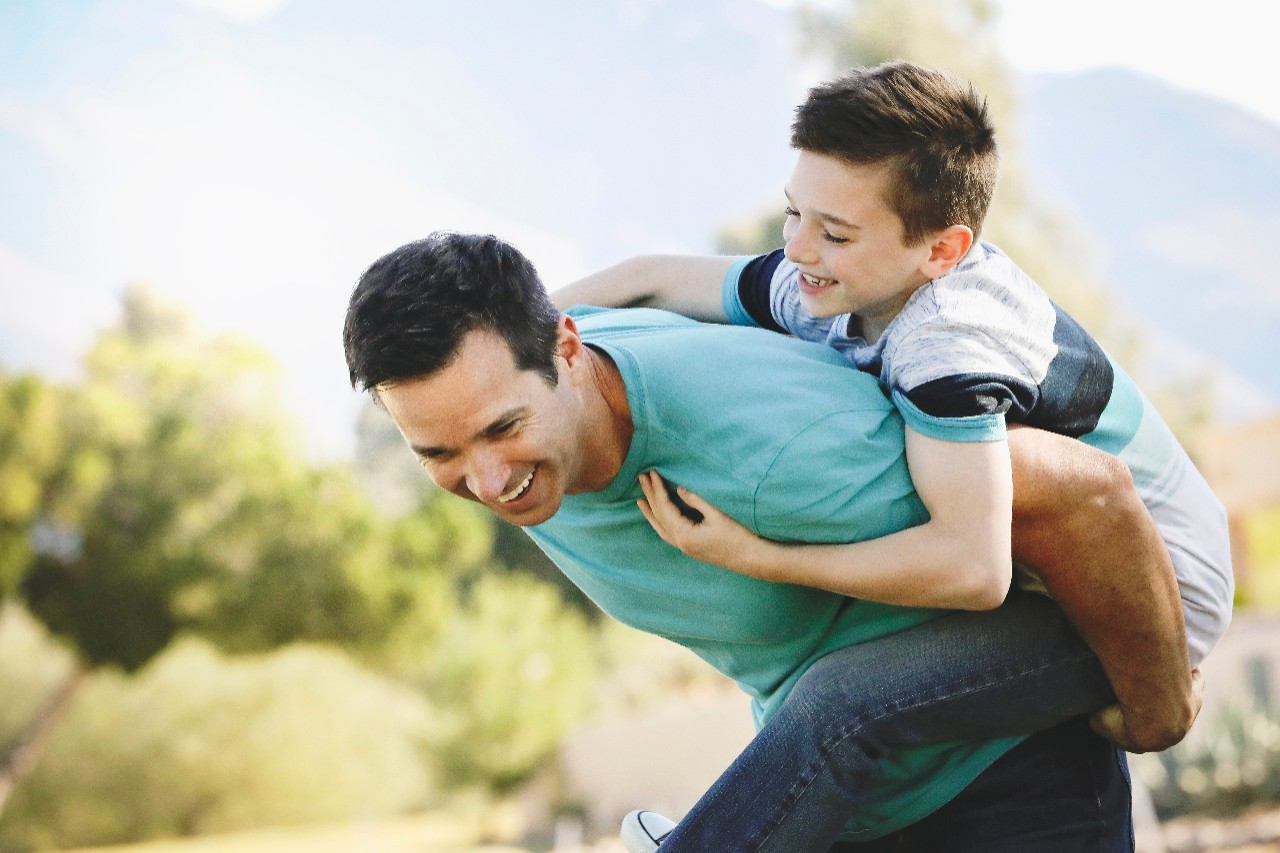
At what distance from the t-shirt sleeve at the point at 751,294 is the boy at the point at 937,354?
0.18ft

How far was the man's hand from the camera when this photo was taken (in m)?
1.95

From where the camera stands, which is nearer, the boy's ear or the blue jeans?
the blue jeans

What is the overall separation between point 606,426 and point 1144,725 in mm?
926

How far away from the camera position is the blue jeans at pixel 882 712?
1.79m

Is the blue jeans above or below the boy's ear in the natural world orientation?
below

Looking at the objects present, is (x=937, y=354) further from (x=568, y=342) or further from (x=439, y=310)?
(x=439, y=310)

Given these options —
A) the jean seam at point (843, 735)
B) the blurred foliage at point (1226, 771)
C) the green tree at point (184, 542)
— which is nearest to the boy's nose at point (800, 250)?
the jean seam at point (843, 735)

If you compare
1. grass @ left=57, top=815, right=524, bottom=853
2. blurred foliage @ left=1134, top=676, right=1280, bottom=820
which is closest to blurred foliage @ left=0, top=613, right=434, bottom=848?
grass @ left=57, top=815, right=524, bottom=853

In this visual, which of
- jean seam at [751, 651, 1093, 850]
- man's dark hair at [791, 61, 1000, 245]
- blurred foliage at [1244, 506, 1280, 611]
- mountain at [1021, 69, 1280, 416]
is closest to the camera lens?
jean seam at [751, 651, 1093, 850]

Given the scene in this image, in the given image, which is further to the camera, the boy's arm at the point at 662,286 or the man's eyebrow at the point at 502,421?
the boy's arm at the point at 662,286

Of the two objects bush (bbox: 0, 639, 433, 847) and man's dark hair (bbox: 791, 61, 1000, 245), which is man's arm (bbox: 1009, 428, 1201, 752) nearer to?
man's dark hair (bbox: 791, 61, 1000, 245)

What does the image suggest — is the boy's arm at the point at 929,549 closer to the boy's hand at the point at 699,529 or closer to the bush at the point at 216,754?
the boy's hand at the point at 699,529

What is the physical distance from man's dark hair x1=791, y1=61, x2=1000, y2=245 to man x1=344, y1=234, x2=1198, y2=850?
0.28 meters

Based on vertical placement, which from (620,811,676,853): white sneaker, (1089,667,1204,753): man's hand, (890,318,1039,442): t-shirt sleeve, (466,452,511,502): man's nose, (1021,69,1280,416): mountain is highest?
(890,318,1039,442): t-shirt sleeve
